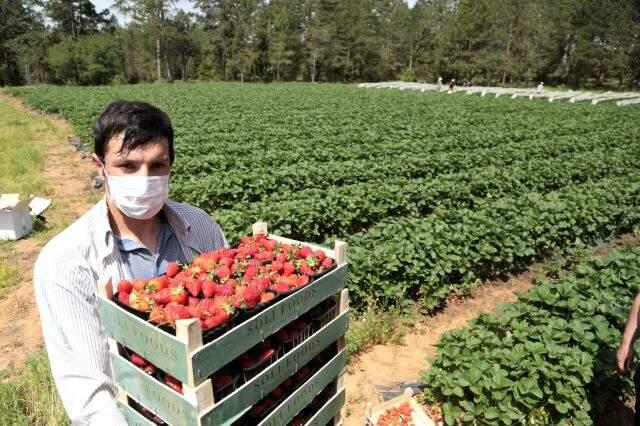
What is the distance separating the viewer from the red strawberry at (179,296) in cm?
188

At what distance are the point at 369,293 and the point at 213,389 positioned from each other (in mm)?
4181

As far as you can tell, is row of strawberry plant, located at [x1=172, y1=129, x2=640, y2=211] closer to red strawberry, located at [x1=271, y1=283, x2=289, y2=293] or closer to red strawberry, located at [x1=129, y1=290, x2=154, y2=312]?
red strawberry, located at [x1=271, y1=283, x2=289, y2=293]

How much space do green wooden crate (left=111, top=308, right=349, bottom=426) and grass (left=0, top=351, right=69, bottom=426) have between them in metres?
2.40

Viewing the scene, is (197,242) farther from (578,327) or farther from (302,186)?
(302,186)

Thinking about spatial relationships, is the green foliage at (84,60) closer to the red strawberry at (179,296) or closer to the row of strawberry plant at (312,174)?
the row of strawberry plant at (312,174)

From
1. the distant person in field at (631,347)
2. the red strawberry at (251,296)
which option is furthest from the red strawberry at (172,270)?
the distant person in field at (631,347)

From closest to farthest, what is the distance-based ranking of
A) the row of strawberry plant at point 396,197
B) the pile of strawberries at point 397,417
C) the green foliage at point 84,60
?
the pile of strawberries at point 397,417, the row of strawberry plant at point 396,197, the green foliage at point 84,60

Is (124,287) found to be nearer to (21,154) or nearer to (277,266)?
(277,266)

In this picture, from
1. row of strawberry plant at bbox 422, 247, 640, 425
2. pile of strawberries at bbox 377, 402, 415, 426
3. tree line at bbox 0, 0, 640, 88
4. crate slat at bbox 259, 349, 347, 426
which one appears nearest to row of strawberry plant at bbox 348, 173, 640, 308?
row of strawberry plant at bbox 422, 247, 640, 425

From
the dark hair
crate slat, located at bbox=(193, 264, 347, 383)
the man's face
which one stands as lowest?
crate slat, located at bbox=(193, 264, 347, 383)

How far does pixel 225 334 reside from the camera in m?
1.83

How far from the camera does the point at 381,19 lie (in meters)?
77.6

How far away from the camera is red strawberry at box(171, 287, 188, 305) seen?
1884 mm

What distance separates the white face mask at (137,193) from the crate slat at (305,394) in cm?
121
